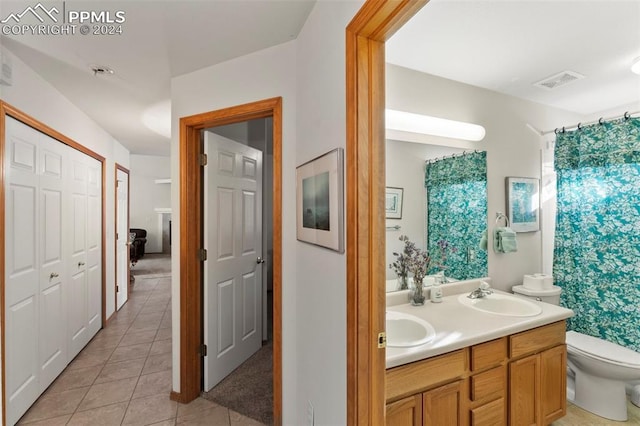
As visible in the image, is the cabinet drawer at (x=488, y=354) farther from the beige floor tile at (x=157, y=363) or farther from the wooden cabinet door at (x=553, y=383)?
the beige floor tile at (x=157, y=363)

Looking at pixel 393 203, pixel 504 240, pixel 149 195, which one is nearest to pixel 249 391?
pixel 393 203

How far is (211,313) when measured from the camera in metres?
2.37

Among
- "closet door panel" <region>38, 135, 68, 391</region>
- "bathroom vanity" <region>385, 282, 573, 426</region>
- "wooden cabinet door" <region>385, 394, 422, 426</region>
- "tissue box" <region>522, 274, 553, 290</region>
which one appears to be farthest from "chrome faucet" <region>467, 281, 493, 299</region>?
"closet door panel" <region>38, 135, 68, 391</region>

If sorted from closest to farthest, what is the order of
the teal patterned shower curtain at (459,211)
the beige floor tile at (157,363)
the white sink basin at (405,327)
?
the white sink basin at (405,327) < the teal patterned shower curtain at (459,211) < the beige floor tile at (157,363)

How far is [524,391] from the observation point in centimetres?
172

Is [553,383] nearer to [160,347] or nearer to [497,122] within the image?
[497,122]

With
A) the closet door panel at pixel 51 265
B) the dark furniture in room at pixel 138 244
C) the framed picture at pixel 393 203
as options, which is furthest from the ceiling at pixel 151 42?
the dark furniture in room at pixel 138 244

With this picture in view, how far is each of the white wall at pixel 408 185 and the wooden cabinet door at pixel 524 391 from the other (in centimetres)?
85

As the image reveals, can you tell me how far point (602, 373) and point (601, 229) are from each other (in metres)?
1.03

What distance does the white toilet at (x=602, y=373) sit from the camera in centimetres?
194

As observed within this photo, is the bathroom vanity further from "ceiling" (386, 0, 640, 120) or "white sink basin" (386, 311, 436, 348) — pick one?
"ceiling" (386, 0, 640, 120)

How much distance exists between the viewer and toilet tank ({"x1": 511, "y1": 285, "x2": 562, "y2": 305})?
2508 mm

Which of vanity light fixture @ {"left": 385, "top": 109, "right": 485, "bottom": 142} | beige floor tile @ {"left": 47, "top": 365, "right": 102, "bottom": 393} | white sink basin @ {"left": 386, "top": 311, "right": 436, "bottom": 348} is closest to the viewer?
white sink basin @ {"left": 386, "top": 311, "right": 436, "bottom": 348}

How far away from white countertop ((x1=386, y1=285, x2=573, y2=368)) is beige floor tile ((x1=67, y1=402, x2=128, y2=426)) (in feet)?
6.54
